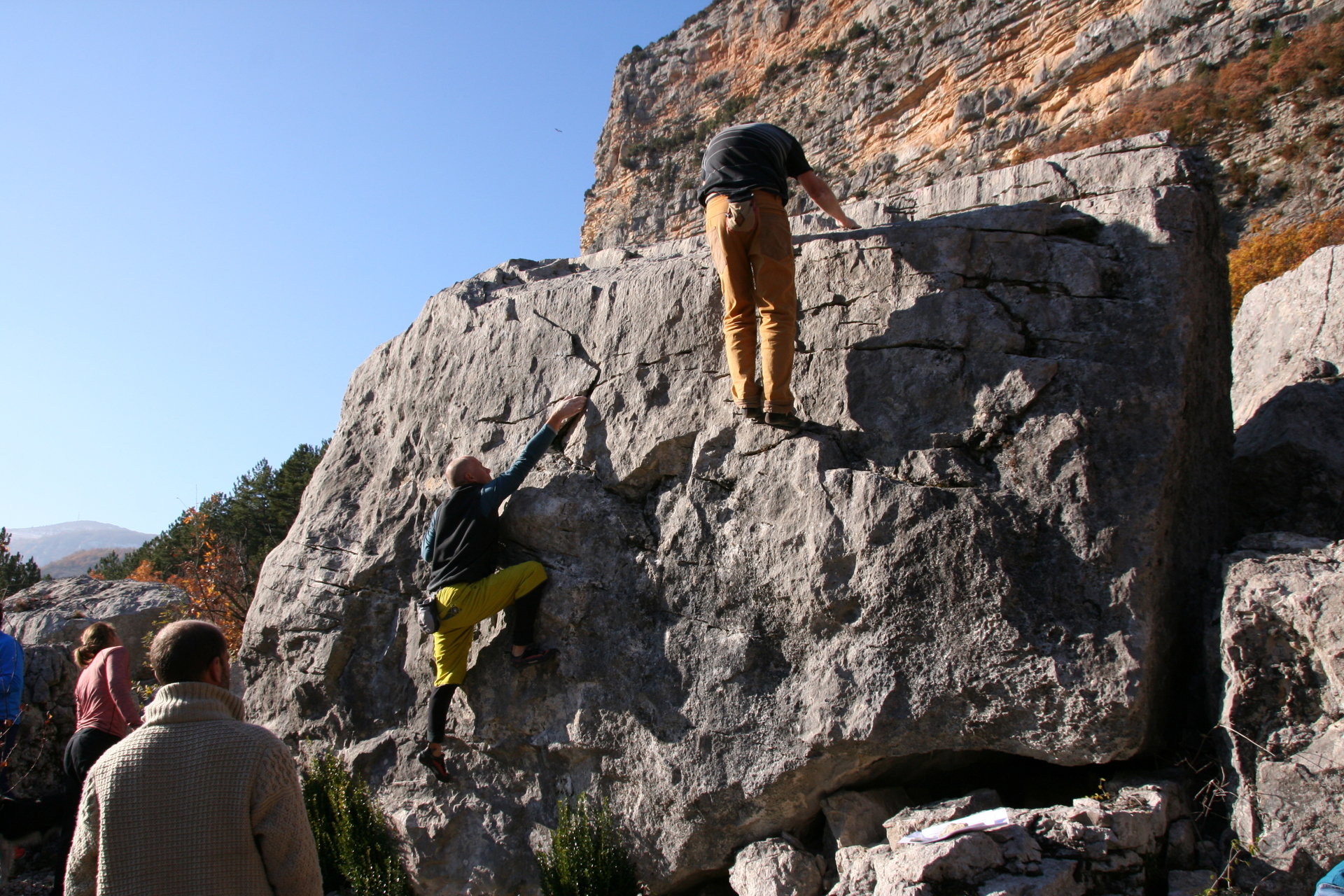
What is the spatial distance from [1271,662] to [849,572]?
1560mm

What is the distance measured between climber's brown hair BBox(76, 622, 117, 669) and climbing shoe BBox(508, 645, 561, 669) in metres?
2.36

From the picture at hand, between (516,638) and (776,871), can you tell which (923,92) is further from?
(776,871)

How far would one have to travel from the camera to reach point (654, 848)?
3.80 meters

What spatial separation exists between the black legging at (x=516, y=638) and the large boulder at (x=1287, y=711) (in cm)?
296

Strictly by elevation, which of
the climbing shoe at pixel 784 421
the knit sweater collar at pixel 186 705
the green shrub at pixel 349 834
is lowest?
the green shrub at pixel 349 834

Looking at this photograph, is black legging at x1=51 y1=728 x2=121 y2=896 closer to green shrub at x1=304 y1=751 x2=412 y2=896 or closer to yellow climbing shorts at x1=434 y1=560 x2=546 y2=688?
green shrub at x1=304 y1=751 x2=412 y2=896

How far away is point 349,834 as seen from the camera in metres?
4.37

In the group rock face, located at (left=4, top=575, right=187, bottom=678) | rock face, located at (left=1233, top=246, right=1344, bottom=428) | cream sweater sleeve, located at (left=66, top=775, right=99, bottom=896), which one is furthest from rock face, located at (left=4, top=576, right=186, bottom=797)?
rock face, located at (left=1233, top=246, right=1344, bottom=428)

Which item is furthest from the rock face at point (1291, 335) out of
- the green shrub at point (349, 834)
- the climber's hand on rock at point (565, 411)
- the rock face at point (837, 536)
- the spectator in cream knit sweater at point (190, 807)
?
the green shrub at point (349, 834)

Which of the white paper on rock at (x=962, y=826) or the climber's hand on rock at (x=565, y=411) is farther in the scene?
the climber's hand on rock at (x=565, y=411)

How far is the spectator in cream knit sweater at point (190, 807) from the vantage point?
2.04 m

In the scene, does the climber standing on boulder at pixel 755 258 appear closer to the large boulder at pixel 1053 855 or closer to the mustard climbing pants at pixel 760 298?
the mustard climbing pants at pixel 760 298

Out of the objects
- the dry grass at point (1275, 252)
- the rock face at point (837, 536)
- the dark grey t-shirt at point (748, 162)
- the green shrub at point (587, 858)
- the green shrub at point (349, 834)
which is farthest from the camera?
the dry grass at point (1275, 252)

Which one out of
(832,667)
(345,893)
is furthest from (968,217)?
(345,893)
